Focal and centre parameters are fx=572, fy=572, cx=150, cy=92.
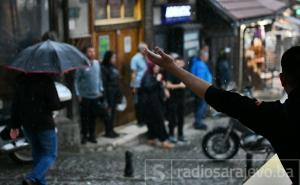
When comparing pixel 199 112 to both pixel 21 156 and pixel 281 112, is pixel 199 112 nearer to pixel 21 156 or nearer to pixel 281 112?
pixel 21 156

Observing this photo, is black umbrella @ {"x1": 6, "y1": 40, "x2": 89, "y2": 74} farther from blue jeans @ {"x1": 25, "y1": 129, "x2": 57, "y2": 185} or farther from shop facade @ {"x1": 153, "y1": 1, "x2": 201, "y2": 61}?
shop facade @ {"x1": 153, "y1": 1, "x2": 201, "y2": 61}

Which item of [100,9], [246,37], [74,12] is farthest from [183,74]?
[246,37]

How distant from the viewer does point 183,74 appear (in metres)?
2.80

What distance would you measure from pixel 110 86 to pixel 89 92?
611 mm

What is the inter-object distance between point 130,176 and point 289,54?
5.07m

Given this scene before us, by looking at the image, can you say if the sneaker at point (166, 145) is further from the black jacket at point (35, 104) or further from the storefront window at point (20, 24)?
the black jacket at point (35, 104)

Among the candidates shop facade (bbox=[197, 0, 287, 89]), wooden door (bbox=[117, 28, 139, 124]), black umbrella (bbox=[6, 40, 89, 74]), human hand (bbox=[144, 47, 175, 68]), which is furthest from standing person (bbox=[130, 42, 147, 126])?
human hand (bbox=[144, 47, 175, 68])

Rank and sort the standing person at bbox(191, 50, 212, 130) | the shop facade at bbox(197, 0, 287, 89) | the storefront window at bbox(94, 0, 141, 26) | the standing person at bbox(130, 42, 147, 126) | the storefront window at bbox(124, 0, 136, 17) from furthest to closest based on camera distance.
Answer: the shop facade at bbox(197, 0, 287, 89), the storefront window at bbox(124, 0, 136, 17), the standing person at bbox(191, 50, 212, 130), the storefront window at bbox(94, 0, 141, 26), the standing person at bbox(130, 42, 147, 126)

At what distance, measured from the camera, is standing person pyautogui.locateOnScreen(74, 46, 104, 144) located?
9.38 meters

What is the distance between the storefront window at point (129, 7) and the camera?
11.3 meters

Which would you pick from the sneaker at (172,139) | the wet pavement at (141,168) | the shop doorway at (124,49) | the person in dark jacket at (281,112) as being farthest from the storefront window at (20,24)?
the person in dark jacket at (281,112)

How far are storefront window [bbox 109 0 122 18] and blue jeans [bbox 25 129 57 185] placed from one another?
4.97m

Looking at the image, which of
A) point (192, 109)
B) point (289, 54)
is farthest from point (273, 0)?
point (289, 54)

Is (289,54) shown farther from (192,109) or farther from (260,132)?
(192,109)
